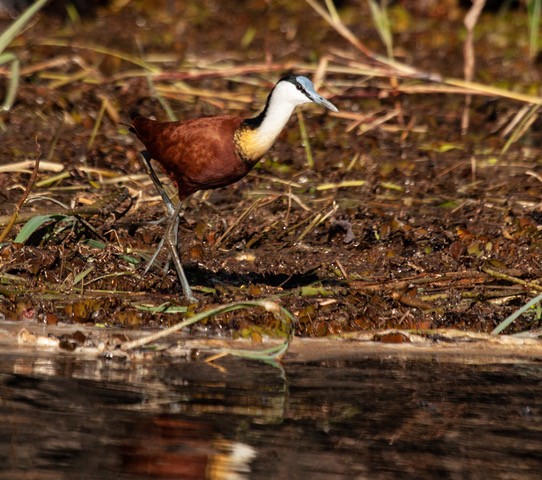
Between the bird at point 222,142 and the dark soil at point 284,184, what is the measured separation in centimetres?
50

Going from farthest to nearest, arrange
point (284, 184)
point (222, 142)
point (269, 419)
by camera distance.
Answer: point (284, 184), point (222, 142), point (269, 419)

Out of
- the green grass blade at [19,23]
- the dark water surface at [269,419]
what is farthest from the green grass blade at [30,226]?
the dark water surface at [269,419]

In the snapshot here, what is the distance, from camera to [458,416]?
399 centimetres

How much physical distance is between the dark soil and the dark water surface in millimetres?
682

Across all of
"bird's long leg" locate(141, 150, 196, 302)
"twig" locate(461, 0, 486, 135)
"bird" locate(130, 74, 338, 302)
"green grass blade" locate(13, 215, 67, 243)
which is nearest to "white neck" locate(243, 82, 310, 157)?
"bird" locate(130, 74, 338, 302)

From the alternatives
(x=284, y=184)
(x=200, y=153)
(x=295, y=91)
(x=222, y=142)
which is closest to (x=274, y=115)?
(x=295, y=91)

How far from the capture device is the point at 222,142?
18.0ft

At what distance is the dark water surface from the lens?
337 centimetres

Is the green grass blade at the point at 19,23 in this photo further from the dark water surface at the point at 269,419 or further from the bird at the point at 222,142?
the dark water surface at the point at 269,419

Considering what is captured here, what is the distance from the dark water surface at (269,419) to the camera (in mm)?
3371

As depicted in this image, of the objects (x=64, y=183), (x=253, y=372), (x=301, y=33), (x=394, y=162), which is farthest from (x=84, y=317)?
(x=301, y=33)

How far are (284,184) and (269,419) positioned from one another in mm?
3622

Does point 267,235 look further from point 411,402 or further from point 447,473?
point 447,473

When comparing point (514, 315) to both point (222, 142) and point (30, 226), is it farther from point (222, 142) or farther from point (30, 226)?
point (30, 226)
